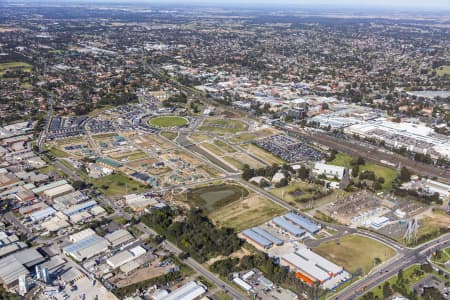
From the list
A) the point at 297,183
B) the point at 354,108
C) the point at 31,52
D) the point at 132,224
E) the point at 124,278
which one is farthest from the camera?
the point at 31,52

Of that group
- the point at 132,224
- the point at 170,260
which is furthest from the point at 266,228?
the point at 132,224

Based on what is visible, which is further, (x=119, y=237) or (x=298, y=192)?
(x=298, y=192)

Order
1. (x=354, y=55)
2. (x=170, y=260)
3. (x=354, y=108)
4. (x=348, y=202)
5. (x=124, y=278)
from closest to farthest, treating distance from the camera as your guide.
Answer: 1. (x=124, y=278)
2. (x=170, y=260)
3. (x=348, y=202)
4. (x=354, y=108)
5. (x=354, y=55)

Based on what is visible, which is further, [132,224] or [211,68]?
[211,68]

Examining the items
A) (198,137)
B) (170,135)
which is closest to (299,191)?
(198,137)

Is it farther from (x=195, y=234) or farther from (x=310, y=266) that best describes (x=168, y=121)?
(x=310, y=266)

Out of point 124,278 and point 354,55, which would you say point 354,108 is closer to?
point 124,278
